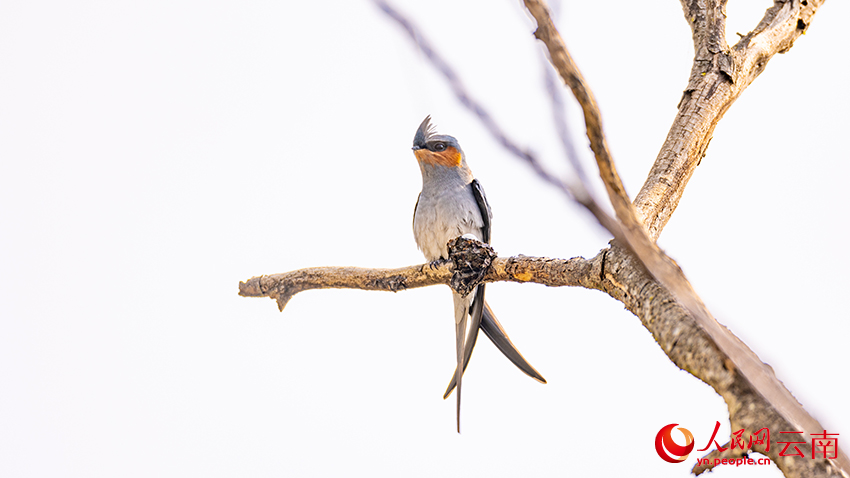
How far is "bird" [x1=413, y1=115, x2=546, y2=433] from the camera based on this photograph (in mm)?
1573

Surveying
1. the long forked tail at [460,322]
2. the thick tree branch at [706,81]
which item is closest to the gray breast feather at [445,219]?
the long forked tail at [460,322]

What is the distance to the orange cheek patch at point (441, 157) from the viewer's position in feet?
5.43

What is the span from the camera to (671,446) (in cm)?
108

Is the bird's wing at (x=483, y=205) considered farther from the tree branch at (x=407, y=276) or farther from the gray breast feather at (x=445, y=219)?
the tree branch at (x=407, y=276)

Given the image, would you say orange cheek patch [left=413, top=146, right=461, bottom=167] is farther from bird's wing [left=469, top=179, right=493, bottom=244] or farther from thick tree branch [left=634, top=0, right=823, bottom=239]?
thick tree branch [left=634, top=0, right=823, bottom=239]

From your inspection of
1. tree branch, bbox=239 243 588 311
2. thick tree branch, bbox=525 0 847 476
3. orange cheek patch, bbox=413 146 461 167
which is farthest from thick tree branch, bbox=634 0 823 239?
thick tree branch, bbox=525 0 847 476

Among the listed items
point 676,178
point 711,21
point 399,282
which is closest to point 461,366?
point 399,282

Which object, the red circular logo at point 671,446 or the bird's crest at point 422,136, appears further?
the bird's crest at point 422,136

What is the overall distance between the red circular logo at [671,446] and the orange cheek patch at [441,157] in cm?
94

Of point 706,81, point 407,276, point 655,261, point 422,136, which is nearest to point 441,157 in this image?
point 422,136

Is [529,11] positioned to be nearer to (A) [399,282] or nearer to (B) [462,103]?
(B) [462,103]

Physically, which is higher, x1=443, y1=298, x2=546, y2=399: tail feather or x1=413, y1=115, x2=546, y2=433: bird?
x1=413, y1=115, x2=546, y2=433: bird

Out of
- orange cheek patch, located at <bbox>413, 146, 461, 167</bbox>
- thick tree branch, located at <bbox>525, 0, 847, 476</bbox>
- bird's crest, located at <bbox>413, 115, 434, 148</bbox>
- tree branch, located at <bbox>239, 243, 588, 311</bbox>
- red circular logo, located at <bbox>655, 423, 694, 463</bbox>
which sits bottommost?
red circular logo, located at <bbox>655, 423, 694, 463</bbox>

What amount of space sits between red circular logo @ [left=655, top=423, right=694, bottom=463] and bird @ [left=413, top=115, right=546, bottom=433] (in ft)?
1.79
